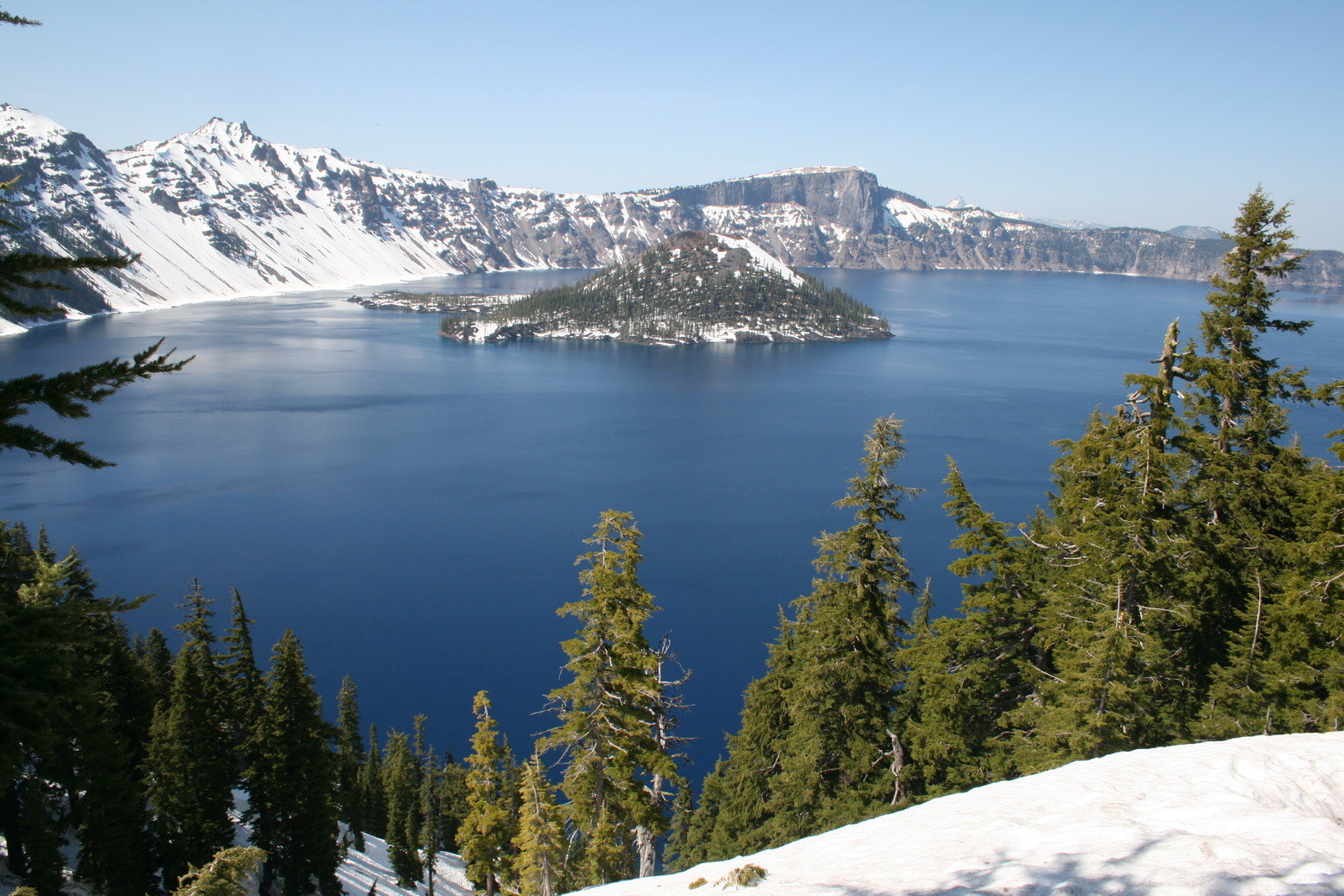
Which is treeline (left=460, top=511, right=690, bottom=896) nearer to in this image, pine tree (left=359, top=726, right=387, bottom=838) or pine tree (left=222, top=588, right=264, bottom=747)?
pine tree (left=222, top=588, right=264, bottom=747)

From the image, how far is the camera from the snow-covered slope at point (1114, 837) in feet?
23.7

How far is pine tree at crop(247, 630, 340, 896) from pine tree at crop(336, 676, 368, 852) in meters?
9.99

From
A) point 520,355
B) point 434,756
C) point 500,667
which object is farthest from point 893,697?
point 520,355

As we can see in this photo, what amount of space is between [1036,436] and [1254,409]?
7484cm

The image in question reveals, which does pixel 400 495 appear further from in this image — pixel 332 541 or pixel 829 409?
pixel 829 409

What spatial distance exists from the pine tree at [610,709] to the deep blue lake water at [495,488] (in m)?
22.1

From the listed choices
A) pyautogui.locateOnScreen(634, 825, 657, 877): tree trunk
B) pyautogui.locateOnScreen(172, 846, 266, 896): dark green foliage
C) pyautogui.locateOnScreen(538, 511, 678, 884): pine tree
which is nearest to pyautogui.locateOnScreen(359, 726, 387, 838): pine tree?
pyautogui.locateOnScreen(634, 825, 657, 877): tree trunk

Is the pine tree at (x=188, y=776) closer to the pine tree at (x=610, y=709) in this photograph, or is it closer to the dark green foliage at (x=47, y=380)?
the pine tree at (x=610, y=709)

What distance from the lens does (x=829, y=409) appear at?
10494 cm

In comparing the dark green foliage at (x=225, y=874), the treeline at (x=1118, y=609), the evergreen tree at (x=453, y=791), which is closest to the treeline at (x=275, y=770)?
the dark green foliage at (x=225, y=874)

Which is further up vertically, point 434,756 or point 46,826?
point 46,826

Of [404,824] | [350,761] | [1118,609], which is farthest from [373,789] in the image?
[1118,609]

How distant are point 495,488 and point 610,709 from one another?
2233 inches

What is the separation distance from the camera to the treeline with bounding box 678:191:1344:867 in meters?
13.6
